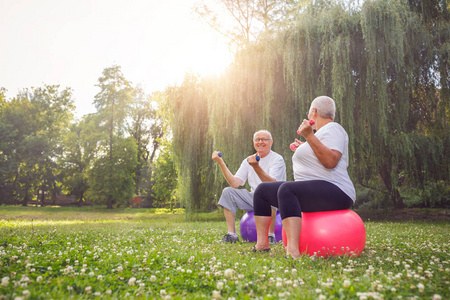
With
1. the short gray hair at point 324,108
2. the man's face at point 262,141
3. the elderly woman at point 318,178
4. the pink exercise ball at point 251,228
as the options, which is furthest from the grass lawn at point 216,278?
the man's face at point 262,141

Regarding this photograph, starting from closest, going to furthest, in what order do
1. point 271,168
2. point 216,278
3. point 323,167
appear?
point 216,278 < point 323,167 < point 271,168

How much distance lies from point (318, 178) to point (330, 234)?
68cm

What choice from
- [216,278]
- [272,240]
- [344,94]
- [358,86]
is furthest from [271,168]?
[358,86]

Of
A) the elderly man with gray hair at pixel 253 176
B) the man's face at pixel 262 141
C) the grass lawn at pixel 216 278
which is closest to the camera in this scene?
the grass lawn at pixel 216 278

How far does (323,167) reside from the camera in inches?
142

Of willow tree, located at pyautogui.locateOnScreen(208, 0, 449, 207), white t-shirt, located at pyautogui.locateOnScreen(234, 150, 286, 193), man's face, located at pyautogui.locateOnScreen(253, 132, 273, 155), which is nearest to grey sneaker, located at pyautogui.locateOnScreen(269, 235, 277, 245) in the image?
white t-shirt, located at pyautogui.locateOnScreen(234, 150, 286, 193)

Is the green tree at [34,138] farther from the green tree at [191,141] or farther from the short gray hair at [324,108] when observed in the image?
the short gray hair at [324,108]

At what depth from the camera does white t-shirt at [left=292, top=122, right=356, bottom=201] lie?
11.6 feet

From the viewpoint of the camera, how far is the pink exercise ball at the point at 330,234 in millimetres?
3654

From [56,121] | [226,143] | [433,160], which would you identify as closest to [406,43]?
[433,160]

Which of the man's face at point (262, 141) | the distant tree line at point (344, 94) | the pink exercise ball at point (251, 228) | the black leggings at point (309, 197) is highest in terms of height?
the distant tree line at point (344, 94)

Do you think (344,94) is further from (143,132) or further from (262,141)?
(143,132)

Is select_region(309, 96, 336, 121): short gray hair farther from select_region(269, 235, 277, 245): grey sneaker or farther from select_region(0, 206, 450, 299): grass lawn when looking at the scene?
select_region(269, 235, 277, 245): grey sneaker

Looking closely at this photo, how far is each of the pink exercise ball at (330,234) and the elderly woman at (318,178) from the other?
0.36 feet
